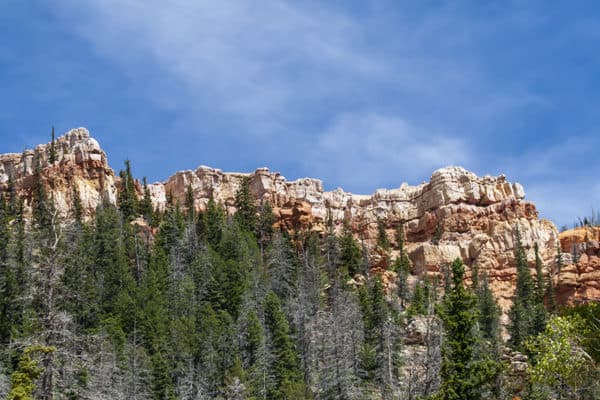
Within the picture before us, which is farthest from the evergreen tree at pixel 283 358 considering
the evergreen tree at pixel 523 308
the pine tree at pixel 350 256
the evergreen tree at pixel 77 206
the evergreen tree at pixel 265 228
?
the evergreen tree at pixel 77 206

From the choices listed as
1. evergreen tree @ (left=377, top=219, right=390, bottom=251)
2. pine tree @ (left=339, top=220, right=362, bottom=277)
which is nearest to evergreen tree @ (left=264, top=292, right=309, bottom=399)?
pine tree @ (left=339, top=220, right=362, bottom=277)

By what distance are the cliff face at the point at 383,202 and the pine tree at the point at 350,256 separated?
3.62 meters

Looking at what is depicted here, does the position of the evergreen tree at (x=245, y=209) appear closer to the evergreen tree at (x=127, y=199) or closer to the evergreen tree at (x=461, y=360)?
the evergreen tree at (x=127, y=199)

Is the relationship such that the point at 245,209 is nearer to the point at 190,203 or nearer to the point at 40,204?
the point at 190,203

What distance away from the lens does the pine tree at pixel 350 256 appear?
104312mm

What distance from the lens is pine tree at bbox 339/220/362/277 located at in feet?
342

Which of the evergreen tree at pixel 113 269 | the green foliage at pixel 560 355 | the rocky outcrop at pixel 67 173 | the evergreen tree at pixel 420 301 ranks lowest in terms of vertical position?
the green foliage at pixel 560 355

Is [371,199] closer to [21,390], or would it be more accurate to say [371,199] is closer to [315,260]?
[315,260]

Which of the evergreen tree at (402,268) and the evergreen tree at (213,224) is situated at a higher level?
the evergreen tree at (213,224)

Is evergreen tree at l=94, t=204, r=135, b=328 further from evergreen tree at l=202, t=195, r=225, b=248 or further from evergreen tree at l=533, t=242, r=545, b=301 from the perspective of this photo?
evergreen tree at l=533, t=242, r=545, b=301

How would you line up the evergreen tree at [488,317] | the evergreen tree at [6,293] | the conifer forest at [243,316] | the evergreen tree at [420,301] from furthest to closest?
1. the evergreen tree at [420,301]
2. the evergreen tree at [488,317]
3. the evergreen tree at [6,293]
4. the conifer forest at [243,316]

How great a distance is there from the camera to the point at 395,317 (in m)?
80.6

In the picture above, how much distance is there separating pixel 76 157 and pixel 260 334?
54.0m

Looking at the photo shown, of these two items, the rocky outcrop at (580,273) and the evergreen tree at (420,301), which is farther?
the rocky outcrop at (580,273)
